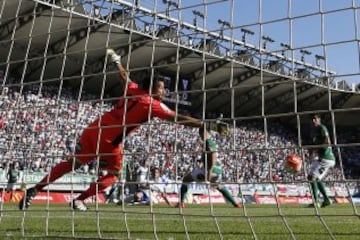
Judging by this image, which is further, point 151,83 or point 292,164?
point 292,164

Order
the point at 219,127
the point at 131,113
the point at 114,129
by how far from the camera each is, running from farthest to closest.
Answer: the point at 114,129 < the point at 131,113 < the point at 219,127

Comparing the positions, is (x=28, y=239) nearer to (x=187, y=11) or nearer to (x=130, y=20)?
(x=187, y=11)

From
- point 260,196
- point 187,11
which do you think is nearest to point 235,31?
point 187,11

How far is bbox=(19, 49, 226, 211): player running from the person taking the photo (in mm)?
4969

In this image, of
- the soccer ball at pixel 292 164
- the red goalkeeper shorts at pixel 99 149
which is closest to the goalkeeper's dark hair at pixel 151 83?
the red goalkeeper shorts at pixel 99 149

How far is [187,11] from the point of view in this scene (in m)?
4.57

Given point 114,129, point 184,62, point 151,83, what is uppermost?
point 184,62

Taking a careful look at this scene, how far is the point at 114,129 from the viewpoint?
5512 millimetres

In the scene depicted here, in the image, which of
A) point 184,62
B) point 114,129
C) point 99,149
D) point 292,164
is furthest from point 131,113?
point 292,164

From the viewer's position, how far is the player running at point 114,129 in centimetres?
497

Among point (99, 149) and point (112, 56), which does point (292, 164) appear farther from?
point (112, 56)

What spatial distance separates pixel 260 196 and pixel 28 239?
15163mm

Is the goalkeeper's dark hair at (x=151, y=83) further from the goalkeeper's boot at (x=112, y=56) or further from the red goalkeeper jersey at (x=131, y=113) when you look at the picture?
the goalkeeper's boot at (x=112, y=56)

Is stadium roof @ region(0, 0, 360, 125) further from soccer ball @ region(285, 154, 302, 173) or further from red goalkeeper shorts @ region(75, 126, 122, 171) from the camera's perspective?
soccer ball @ region(285, 154, 302, 173)
